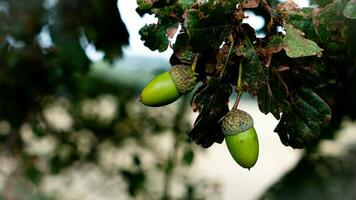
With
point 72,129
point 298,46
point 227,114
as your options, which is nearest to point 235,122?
point 227,114

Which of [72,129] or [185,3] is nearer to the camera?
[185,3]

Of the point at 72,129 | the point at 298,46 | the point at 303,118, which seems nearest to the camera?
the point at 298,46

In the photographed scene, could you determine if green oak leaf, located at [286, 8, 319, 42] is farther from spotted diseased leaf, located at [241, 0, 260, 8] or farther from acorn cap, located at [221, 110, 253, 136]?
acorn cap, located at [221, 110, 253, 136]

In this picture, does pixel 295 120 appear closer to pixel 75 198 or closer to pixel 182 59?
pixel 182 59

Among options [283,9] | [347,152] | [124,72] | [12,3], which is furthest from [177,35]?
[124,72]

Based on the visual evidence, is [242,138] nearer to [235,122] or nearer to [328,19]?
[235,122]

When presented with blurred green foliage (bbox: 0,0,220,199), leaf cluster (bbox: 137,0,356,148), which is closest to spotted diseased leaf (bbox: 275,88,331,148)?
leaf cluster (bbox: 137,0,356,148)
